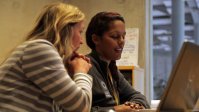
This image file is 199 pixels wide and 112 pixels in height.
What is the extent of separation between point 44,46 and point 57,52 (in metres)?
0.07

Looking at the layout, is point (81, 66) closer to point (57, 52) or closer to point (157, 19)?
point (57, 52)

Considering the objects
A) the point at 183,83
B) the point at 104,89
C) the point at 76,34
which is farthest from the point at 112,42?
the point at 183,83

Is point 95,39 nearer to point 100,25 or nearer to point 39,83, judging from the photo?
point 100,25

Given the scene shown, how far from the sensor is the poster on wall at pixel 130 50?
3.32m

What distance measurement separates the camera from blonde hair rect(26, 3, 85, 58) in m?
1.52

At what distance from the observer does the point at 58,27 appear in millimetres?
1532

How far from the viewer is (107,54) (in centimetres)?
211

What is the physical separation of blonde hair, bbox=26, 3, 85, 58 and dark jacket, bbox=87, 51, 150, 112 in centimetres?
38

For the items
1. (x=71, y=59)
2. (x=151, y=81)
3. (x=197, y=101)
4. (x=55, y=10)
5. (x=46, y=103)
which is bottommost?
(x=151, y=81)

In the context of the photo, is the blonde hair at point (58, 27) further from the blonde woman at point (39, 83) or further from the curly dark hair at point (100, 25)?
the curly dark hair at point (100, 25)

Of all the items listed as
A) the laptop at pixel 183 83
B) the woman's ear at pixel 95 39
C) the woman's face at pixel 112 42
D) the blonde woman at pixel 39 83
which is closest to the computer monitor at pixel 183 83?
the laptop at pixel 183 83

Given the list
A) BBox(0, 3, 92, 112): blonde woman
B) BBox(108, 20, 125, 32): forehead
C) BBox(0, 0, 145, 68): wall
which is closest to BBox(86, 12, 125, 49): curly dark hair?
BBox(108, 20, 125, 32): forehead

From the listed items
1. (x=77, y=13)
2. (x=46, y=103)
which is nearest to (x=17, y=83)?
(x=46, y=103)

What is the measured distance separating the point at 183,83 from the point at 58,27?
575 mm
